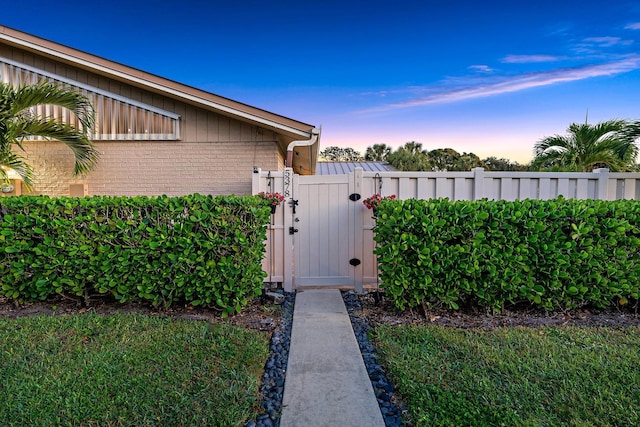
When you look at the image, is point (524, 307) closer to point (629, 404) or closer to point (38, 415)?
point (629, 404)

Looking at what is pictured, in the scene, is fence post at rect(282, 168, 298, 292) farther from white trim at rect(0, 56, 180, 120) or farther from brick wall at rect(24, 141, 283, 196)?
white trim at rect(0, 56, 180, 120)

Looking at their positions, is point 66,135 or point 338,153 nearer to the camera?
point 66,135

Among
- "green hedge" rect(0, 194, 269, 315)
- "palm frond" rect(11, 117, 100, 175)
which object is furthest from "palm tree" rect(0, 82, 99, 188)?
"green hedge" rect(0, 194, 269, 315)

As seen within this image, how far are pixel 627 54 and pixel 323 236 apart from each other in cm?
827

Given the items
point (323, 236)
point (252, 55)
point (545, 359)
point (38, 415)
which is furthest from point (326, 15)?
point (38, 415)

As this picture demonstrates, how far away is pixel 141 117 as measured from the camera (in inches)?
262

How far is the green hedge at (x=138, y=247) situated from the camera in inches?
154

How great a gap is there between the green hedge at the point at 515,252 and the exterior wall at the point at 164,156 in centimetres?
367

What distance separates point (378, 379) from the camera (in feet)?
8.57

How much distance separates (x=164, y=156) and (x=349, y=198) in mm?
3918

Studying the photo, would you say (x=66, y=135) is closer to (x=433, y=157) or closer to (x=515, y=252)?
(x=515, y=252)

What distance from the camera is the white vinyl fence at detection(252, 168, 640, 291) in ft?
16.8

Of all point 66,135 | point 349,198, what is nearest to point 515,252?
point 349,198

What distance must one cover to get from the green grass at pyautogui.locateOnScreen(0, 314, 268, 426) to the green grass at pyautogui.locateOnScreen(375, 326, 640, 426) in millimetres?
1173
